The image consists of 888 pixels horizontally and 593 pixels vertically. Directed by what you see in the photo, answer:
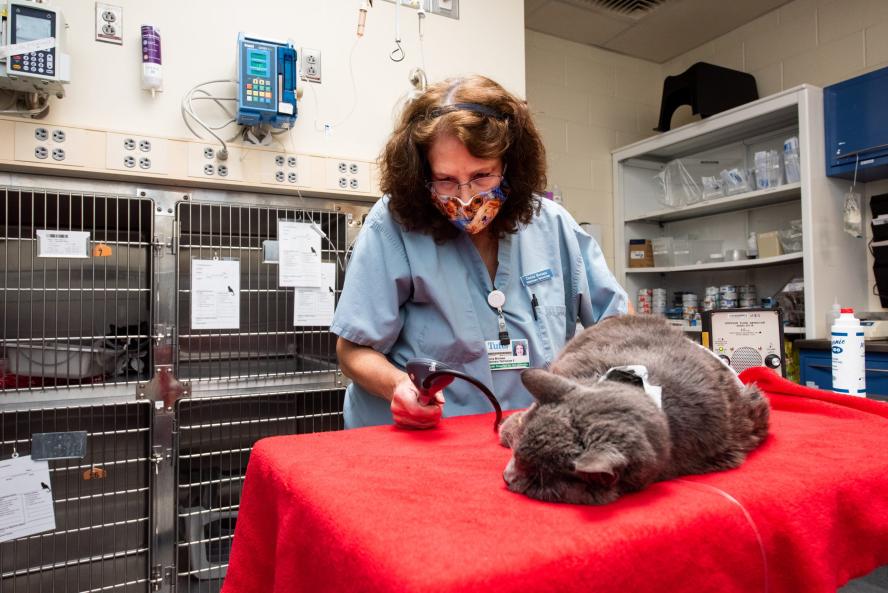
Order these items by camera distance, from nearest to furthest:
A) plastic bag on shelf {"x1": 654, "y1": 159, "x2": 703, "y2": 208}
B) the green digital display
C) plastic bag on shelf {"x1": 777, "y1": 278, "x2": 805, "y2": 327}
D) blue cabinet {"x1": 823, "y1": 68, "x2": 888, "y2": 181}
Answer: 1. the green digital display
2. blue cabinet {"x1": 823, "y1": 68, "x2": 888, "y2": 181}
3. plastic bag on shelf {"x1": 777, "y1": 278, "x2": 805, "y2": 327}
4. plastic bag on shelf {"x1": 654, "y1": 159, "x2": 703, "y2": 208}

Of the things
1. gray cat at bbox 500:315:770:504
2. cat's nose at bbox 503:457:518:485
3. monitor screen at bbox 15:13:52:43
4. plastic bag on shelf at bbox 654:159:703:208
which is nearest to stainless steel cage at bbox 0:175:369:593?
monitor screen at bbox 15:13:52:43

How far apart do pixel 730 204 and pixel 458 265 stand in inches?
125

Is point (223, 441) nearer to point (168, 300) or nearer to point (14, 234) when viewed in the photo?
point (168, 300)

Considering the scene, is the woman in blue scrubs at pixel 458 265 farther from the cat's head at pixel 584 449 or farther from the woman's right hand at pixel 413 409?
the cat's head at pixel 584 449

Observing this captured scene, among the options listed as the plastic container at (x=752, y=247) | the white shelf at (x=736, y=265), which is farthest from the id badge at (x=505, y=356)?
the plastic container at (x=752, y=247)

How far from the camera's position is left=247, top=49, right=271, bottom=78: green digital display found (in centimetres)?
201

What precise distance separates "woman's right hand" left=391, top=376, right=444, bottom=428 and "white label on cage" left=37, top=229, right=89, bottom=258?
1.44 meters

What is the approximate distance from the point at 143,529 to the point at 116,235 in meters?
1.10

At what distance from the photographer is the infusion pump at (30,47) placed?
66.2 inches

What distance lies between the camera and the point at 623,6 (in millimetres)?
3822

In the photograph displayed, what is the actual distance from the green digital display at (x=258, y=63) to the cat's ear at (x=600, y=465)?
191 centimetres

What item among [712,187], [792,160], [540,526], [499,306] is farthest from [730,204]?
[540,526]

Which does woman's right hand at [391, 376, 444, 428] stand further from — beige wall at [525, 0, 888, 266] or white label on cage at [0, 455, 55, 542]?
beige wall at [525, 0, 888, 266]

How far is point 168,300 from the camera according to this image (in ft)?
6.36
